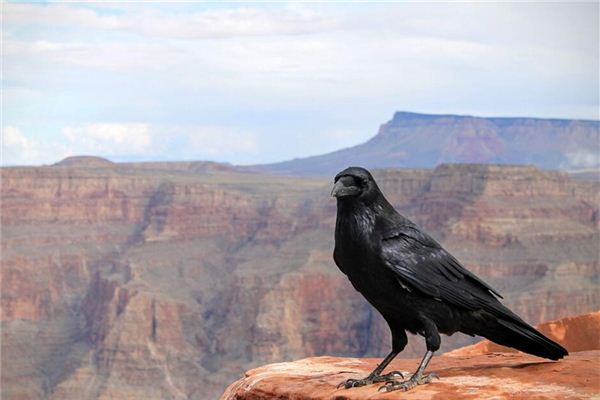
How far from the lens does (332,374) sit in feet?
37.0

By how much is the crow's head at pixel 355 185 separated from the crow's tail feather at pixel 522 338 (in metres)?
1.72

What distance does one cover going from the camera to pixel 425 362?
983 centimetres

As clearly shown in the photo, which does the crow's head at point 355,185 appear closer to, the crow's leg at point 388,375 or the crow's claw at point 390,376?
the crow's leg at point 388,375

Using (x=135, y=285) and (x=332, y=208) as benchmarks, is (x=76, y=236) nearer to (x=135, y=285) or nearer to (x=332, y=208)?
(x=135, y=285)

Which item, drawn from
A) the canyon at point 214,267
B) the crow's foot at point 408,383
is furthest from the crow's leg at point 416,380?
the canyon at point 214,267

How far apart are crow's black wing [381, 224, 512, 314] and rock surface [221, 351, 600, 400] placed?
70cm

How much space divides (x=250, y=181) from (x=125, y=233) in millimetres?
17372

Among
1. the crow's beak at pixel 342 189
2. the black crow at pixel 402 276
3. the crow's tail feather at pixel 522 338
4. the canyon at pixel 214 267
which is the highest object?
the crow's beak at pixel 342 189

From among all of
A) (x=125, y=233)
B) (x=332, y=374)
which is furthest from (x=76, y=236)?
(x=332, y=374)

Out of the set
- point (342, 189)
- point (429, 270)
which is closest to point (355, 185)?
point (342, 189)

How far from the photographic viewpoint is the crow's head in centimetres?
979

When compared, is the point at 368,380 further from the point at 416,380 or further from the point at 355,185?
the point at 355,185

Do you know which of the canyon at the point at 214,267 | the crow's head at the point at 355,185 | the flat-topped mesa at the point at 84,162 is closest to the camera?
the crow's head at the point at 355,185

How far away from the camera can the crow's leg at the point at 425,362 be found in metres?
9.84
